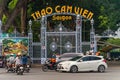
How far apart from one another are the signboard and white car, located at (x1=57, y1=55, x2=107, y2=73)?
28.6 feet

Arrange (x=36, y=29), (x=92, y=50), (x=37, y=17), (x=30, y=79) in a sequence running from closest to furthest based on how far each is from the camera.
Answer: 1. (x=30, y=79)
2. (x=92, y=50)
3. (x=37, y=17)
4. (x=36, y=29)

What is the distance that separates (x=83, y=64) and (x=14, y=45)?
35.2ft

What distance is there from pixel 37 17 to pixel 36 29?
15.5 m

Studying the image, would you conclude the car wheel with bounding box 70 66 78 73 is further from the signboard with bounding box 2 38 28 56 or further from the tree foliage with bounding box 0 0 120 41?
the tree foliage with bounding box 0 0 120 41

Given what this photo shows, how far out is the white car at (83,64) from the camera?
34969mm

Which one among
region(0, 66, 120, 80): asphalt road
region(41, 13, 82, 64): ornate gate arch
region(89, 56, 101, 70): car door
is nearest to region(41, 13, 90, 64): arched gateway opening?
region(41, 13, 82, 64): ornate gate arch

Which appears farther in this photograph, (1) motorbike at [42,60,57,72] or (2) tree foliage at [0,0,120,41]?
(2) tree foliage at [0,0,120,41]

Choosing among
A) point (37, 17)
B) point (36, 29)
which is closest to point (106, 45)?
point (36, 29)

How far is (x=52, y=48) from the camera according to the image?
44594 mm

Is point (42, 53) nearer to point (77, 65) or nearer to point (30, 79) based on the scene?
point (77, 65)

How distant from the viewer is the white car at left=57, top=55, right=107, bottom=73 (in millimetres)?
34969

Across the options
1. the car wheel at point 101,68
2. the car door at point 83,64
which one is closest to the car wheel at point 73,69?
the car door at point 83,64

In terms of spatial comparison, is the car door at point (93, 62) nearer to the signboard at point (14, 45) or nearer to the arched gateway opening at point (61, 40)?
the arched gateway opening at point (61, 40)

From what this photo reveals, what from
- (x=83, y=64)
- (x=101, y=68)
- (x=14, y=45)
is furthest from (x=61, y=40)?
(x=83, y=64)
